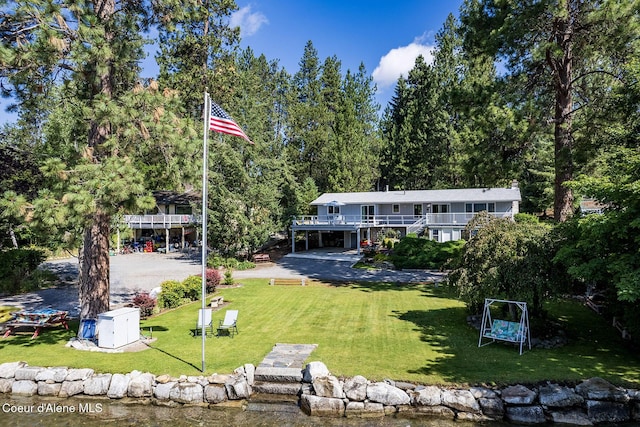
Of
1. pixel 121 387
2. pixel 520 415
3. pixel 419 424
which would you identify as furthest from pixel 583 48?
pixel 121 387

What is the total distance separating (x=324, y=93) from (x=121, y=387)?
5355 cm

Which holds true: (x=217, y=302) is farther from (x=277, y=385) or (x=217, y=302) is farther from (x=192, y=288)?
(x=277, y=385)

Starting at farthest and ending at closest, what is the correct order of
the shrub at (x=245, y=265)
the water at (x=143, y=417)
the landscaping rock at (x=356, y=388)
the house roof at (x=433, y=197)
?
the house roof at (x=433, y=197), the shrub at (x=245, y=265), the landscaping rock at (x=356, y=388), the water at (x=143, y=417)

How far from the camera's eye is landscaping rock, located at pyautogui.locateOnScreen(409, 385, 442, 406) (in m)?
8.88

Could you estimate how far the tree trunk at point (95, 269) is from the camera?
1266cm

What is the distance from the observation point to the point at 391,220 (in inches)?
1453

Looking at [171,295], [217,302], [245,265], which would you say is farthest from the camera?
[245,265]

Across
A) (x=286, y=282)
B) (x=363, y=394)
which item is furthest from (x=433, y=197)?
(x=363, y=394)

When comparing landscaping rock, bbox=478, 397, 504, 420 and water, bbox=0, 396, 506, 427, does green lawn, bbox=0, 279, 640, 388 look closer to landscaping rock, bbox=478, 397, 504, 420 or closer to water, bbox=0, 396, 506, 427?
landscaping rock, bbox=478, 397, 504, 420

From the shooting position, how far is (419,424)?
27.8 ft

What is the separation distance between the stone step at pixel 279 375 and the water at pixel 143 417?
0.92 metres

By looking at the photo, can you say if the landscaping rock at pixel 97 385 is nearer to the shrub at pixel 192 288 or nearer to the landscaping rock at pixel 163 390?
the landscaping rock at pixel 163 390

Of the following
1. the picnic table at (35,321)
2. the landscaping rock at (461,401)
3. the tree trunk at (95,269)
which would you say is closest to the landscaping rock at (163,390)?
the tree trunk at (95,269)

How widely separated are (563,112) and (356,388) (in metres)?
16.6
